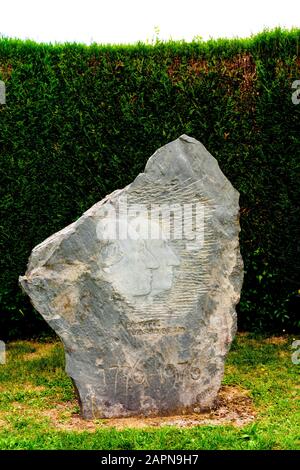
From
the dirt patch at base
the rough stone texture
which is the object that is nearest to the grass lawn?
the dirt patch at base

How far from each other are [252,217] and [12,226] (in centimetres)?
290

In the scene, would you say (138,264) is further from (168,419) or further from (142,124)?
(142,124)

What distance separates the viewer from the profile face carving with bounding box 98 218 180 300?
17.6ft

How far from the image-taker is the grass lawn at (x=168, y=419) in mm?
4848

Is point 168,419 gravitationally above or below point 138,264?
below

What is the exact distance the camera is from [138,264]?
5.45m

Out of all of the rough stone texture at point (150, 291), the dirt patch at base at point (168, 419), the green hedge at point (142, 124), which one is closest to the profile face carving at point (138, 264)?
the rough stone texture at point (150, 291)

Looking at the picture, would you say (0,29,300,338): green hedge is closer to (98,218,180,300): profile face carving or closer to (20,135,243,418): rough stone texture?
(20,135,243,418): rough stone texture

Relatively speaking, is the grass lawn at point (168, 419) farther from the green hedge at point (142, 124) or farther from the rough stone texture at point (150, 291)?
the green hedge at point (142, 124)

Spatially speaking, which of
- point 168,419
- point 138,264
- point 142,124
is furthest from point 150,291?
point 142,124

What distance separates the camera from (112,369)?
212 inches

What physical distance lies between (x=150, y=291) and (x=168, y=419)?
1.06 meters

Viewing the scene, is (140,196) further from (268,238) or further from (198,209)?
(268,238)

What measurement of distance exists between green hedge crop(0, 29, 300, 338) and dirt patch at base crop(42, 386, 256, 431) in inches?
99.6
